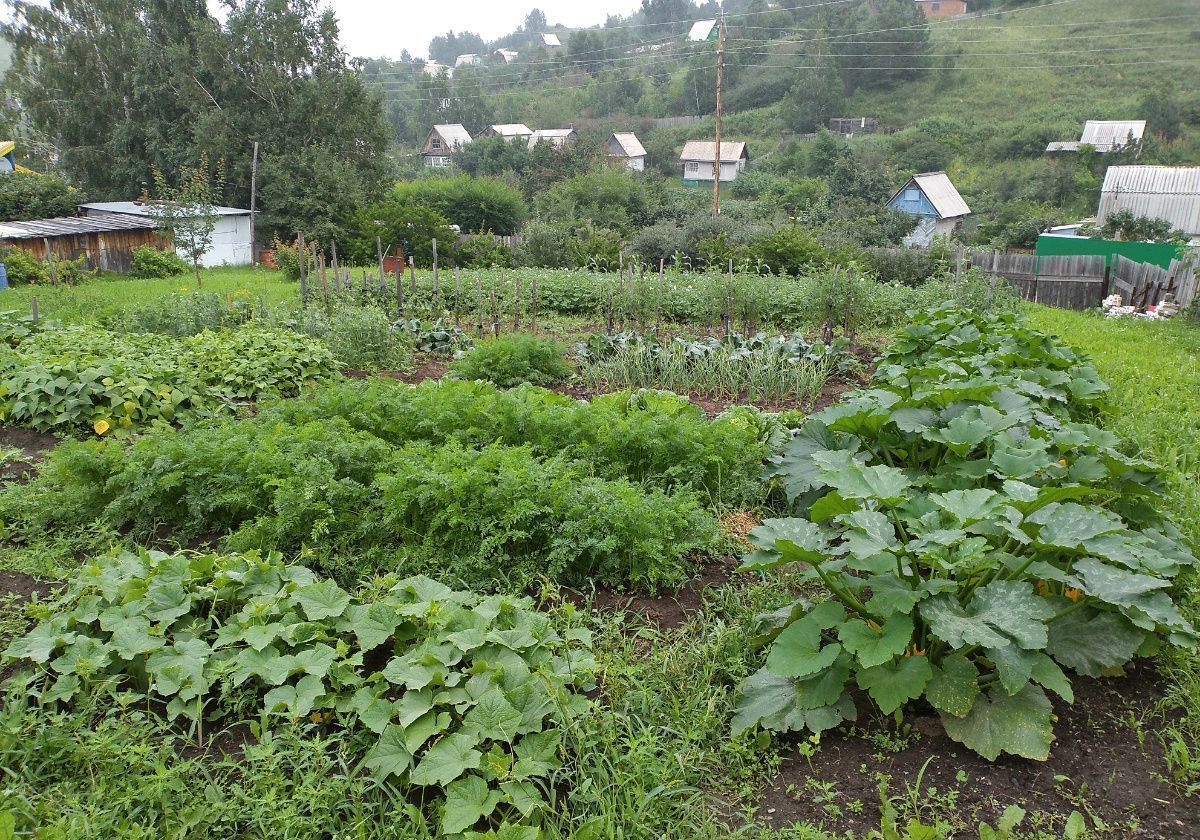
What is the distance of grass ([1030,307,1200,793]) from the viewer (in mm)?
2996

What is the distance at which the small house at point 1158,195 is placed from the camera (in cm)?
2617

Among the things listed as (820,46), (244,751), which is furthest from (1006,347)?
(820,46)

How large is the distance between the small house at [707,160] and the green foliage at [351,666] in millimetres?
52085

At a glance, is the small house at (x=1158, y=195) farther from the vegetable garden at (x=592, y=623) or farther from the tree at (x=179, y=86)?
the tree at (x=179, y=86)

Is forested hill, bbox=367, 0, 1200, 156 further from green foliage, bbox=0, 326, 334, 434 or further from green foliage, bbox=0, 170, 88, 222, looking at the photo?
green foliage, bbox=0, 170, 88, 222

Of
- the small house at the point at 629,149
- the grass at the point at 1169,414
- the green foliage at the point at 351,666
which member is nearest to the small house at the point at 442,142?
the small house at the point at 629,149

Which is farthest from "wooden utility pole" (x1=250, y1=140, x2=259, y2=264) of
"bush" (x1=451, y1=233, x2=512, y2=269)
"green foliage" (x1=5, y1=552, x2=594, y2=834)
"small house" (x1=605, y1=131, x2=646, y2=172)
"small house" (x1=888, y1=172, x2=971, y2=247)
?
"green foliage" (x1=5, y1=552, x2=594, y2=834)

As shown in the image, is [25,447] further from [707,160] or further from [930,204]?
[707,160]

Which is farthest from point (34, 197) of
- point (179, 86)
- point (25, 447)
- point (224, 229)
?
point (25, 447)

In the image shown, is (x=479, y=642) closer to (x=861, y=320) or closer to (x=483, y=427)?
(x=483, y=427)

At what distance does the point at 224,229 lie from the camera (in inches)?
1177

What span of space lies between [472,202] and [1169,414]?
30.3 metres

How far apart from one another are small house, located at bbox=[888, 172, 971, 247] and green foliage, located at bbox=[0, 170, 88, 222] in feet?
112

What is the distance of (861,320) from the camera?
423 inches
